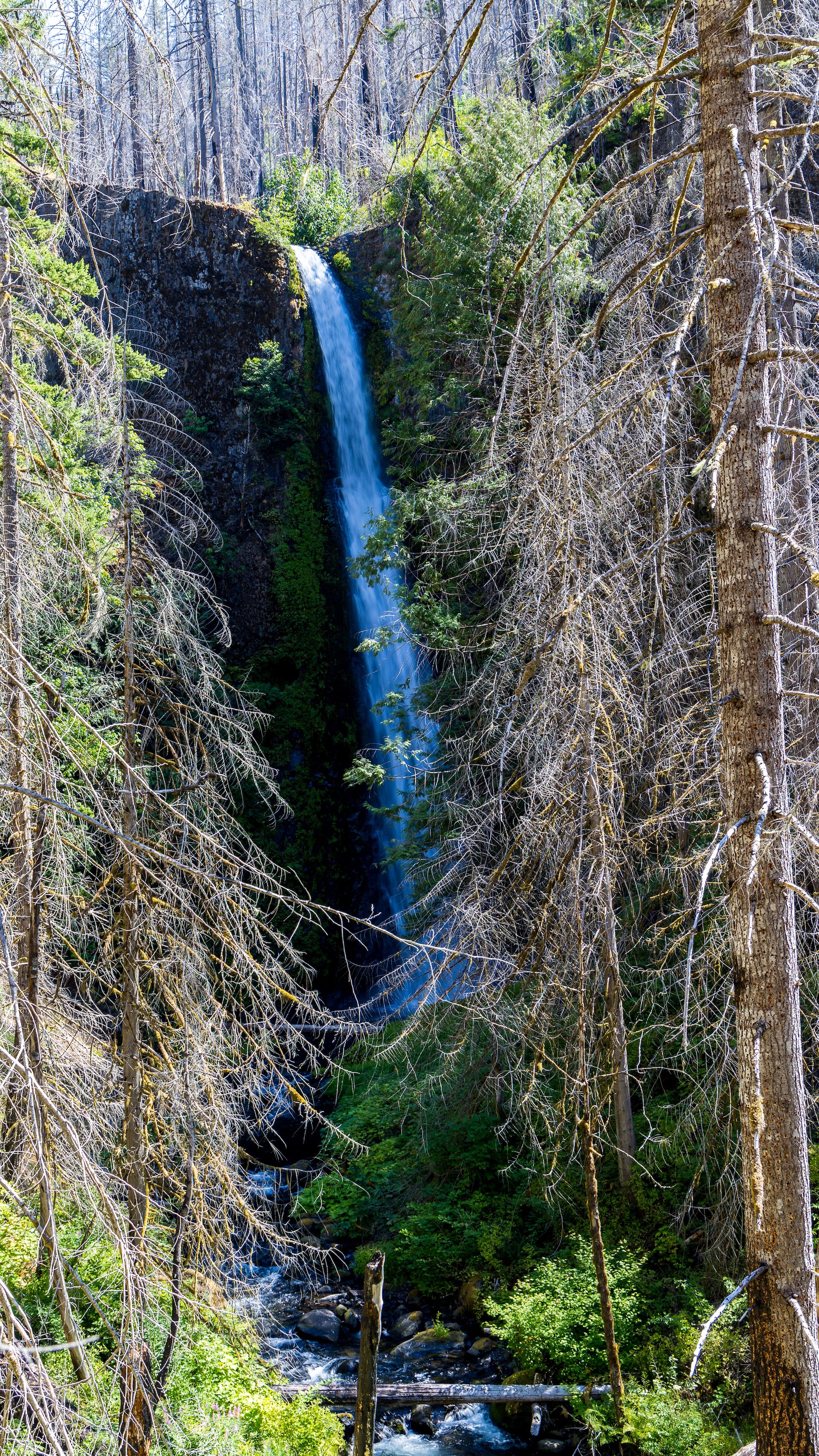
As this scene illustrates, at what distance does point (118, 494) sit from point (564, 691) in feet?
10.1

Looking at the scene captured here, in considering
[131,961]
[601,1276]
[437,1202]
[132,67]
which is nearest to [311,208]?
[132,67]

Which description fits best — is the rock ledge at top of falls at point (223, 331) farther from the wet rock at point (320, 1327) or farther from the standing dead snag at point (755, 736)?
the standing dead snag at point (755, 736)

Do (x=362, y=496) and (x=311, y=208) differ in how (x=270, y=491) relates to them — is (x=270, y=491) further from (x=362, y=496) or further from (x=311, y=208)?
(x=311, y=208)

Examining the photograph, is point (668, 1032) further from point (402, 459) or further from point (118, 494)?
point (402, 459)

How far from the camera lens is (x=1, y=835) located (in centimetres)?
468

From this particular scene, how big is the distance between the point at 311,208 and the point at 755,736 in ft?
65.3

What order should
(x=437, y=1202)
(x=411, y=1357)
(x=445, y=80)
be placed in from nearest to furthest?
(x=411, y=1357) → (x=437, y=1202) → (x=445, y=80)

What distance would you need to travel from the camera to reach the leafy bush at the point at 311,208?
19359 millimetres

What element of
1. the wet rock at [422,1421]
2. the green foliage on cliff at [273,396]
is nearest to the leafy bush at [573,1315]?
the wet rock at [422,1421]

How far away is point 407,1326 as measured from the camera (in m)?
8.48

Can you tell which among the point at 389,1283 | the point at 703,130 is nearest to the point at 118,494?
the point at 703,130

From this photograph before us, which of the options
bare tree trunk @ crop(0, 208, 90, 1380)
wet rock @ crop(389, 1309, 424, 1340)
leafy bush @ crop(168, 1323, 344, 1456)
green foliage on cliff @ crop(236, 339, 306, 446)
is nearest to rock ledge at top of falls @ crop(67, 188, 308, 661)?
green foliage on cliff @ crop(236, 339, 306, 446)

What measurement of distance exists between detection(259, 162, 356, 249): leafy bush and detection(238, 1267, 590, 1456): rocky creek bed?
1687 centimetres

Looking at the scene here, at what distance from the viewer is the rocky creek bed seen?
6.91 meters
